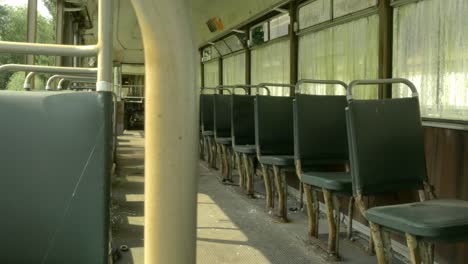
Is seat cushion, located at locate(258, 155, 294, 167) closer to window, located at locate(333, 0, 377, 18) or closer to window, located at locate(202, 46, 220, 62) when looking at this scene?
window, located at locate(333, 0, 377, 18)

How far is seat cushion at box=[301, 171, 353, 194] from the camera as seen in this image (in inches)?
113

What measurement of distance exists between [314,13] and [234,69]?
2.93 metres

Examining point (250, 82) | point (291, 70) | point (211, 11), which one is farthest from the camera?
point (211, 11)

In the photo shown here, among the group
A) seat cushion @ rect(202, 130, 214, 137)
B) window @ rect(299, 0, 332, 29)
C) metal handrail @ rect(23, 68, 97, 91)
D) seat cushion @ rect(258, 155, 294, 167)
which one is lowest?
seat cushion @ rect(258, 155, 294, 167)

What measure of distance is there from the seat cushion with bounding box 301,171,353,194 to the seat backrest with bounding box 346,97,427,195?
0.34 meters

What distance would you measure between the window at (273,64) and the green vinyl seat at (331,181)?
231 centimetres

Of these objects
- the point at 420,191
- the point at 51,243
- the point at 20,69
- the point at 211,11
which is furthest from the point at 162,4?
the point at 211,11

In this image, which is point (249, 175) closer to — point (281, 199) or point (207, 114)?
point (281, 199)

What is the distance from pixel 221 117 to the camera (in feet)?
20.1

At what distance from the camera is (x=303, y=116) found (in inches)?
136

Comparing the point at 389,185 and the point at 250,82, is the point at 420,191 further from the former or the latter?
the point at 250,82

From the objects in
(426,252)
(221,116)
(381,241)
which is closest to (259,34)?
(221,116)

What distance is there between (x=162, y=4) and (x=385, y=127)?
6.68 feet

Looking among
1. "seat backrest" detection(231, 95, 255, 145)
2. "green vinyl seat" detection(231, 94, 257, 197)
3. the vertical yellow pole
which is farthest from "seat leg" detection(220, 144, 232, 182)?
the vertical yellow pole
